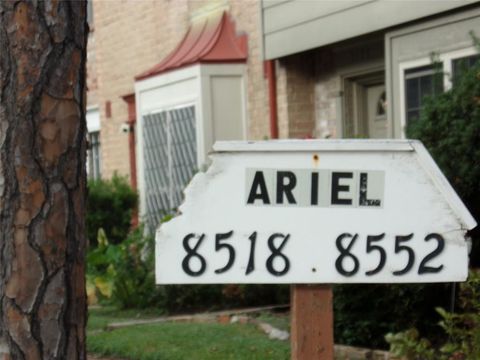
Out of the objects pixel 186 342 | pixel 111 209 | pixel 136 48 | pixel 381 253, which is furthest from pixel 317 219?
pixel 136 48

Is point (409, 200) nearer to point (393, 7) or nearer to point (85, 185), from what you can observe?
point (85, 185)

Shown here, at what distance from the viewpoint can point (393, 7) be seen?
1065 cm

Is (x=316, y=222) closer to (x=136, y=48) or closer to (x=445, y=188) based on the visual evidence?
(x=445, y=188)

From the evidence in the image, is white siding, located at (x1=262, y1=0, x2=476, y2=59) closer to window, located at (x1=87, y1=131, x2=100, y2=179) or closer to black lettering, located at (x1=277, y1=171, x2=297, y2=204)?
black lettering, located at (x1=277, y1=171, x2=297, y2=204)

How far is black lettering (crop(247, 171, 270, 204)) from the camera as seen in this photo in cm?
428

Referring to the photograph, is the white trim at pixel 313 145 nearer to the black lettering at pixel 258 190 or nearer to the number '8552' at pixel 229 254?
the black lettering at pixel 258 190

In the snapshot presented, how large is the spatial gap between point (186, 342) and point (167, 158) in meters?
5.98

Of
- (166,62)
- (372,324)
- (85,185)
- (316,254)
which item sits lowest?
(372,324)

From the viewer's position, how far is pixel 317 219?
4285 millimetres

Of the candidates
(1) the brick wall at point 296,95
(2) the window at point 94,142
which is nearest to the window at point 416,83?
(1) the brick wall at point 296,95

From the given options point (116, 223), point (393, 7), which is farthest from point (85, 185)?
point (116, 223)

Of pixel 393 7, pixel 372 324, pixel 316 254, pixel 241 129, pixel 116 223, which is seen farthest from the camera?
pixel 116 223

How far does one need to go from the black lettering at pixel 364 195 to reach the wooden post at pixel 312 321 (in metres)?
0.33

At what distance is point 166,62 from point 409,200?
991cm
